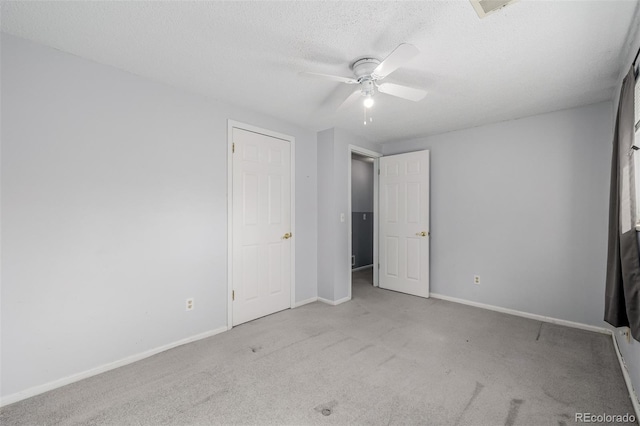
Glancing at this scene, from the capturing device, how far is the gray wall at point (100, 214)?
187cm

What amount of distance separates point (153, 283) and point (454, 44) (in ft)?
9.71

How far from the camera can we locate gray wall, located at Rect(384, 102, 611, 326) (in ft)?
9.67

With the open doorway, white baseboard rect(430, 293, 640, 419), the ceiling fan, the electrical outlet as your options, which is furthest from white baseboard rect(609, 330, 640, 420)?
the open doorway

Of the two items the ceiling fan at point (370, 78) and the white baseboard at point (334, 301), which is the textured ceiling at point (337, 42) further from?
the white baseboard at point (334, 301)

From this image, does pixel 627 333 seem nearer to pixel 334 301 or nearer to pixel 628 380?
pixel 628 380

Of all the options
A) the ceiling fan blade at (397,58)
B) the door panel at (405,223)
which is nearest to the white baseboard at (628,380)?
the door panel at (405,223)

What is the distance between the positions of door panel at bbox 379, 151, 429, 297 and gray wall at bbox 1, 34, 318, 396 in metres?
2.54

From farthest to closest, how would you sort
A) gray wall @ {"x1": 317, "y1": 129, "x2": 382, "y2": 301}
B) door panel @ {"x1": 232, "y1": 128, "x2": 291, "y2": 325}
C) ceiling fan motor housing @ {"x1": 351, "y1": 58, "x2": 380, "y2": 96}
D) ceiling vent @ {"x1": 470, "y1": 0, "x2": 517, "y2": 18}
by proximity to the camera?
1. gray wall @ {"x1": 317, "y1": 129, "x2": 382, "y2": 301}
2. door panel @ {"x1": 232, "y1": 128, "x2": 291, "y2": 325}
3. ceiling fan motor housing @ {"x1": 351, "y1": 58, "x2": 380, "y2": 96}
4. ceiling vent @ {"x1": 470, "y1": 0, "x2": 517, "y2": 18}

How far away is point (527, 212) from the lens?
334 centimetres


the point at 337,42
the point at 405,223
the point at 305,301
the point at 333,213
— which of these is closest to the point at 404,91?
the point at 337,42

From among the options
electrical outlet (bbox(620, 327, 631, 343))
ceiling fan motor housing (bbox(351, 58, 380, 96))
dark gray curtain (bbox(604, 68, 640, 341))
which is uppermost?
ceiling fan motor housing (bbox(351, 58, 380, 96))

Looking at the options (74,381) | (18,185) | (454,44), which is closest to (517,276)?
(454,44)

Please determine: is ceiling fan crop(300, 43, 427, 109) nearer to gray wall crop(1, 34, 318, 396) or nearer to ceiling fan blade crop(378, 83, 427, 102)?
ceiling fan blade crop(378, 83, 427, 102)

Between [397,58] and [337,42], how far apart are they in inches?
16.7
